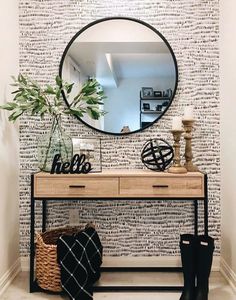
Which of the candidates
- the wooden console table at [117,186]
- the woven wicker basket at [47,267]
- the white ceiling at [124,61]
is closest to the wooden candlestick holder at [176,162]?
the wooden console table at [117,186]

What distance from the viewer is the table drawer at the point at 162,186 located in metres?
2.52

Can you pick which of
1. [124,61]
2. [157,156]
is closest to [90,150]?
[157,156]

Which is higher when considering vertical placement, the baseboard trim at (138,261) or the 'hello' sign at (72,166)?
the 'hello' sign at (72,166)

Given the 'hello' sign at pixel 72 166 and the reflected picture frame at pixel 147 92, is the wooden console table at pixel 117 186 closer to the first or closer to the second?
the 'hello' sign at pixel 72 166

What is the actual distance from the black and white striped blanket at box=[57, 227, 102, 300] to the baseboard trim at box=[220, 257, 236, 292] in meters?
0.94

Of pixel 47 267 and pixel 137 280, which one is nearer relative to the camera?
pixel 47 267

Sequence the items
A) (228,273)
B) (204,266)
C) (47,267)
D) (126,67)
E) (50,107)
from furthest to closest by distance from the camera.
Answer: (126,67)
(228,273)
(50,107)
(47,267)
(204,266)

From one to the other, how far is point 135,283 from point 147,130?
1.12 metres

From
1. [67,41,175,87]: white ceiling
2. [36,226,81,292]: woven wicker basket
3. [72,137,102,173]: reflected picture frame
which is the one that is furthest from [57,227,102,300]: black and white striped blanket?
[67,41,175,87]: white ceiling

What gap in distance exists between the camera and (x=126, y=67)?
2.95m

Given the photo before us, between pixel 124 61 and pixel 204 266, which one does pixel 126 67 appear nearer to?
pixel 124 61

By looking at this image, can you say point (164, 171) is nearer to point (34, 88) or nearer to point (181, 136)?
point (181, 136)

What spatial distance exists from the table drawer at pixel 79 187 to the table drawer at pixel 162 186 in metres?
0.08

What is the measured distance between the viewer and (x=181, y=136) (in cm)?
296
